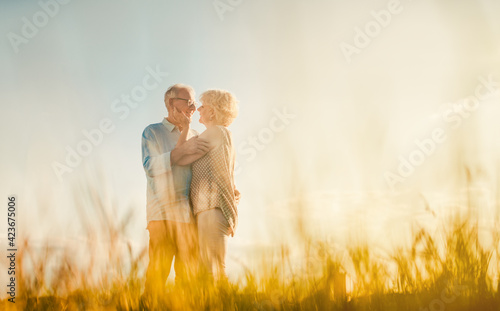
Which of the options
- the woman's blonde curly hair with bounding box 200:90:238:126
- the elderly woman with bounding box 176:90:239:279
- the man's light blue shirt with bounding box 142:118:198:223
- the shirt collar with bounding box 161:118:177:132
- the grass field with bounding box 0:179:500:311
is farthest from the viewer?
the shirt collar with bounding box 161:118:177:132

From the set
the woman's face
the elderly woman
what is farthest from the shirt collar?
the woman's face

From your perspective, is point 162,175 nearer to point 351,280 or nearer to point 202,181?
point 202,181

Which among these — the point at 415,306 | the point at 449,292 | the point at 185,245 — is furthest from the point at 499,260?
the point at 185,245

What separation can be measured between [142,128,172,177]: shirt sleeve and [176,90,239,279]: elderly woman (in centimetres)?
15

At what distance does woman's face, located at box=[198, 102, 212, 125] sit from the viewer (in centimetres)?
422

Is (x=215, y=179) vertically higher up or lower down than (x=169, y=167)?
lower down

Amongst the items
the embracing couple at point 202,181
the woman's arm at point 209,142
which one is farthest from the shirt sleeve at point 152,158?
the woman's arm at point 209,142

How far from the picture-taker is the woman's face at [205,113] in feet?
13.8

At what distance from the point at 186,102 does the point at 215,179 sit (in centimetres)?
96

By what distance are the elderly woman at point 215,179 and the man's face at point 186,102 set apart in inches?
10.7

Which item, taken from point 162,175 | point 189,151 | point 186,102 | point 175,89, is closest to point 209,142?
point 189,151

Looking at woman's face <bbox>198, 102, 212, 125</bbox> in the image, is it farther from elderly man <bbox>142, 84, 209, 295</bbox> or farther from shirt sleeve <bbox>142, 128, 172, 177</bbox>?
shirt sleeve <bbox>142, 128, 172, 177</bbox>

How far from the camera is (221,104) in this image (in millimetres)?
4219

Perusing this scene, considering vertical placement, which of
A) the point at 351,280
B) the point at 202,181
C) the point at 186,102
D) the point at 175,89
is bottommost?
the point at 351,280
